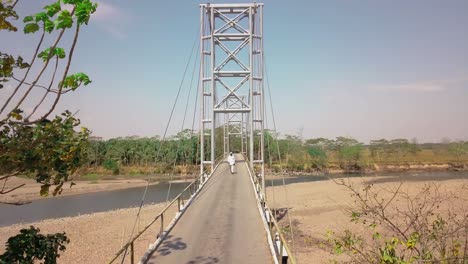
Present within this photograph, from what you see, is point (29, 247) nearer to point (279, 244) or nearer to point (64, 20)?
point (64, 20)

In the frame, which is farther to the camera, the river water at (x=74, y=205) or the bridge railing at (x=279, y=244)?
the river water at (x=74, y=205)

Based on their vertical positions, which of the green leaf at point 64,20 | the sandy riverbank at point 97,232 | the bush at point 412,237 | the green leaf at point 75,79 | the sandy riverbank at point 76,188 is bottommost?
the sandy riverbank at point 97,232

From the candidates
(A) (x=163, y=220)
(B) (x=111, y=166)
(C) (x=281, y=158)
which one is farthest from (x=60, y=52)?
(C) (x=281, y=158)

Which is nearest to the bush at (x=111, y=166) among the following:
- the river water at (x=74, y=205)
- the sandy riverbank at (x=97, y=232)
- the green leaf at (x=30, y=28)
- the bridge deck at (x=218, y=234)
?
the river water at (x=74, y=205)

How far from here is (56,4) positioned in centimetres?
249

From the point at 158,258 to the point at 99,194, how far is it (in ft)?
106

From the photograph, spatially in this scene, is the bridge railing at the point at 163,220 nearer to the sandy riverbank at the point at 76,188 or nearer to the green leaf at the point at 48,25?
the green leaf at the point at 48,25

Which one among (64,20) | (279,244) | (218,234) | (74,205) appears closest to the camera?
(64,20)

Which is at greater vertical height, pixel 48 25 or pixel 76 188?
pixel 48 25

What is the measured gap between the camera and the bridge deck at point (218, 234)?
562 cm

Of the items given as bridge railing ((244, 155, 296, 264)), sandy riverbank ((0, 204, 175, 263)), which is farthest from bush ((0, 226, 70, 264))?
sandy riverbank ((0, 204, 175, 263))

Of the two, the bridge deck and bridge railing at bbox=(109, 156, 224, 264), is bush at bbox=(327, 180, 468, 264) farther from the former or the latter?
bridge railing at bbox=(109, 156, 224, 264)

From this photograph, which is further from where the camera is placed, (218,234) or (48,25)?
(218,234)

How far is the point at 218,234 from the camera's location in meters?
6.84
